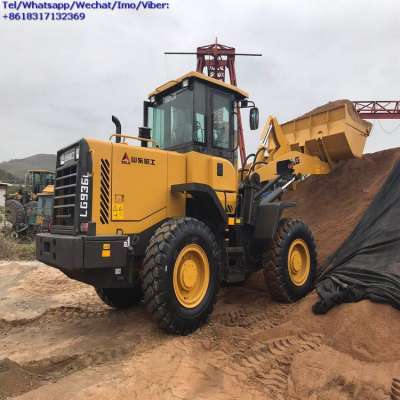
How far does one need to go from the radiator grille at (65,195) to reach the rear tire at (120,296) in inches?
55.2

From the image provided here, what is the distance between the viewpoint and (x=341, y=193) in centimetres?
925

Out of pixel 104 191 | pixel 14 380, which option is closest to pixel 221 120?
pixel 104 191

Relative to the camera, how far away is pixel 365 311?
14.3 ft

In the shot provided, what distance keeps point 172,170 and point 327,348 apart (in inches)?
107

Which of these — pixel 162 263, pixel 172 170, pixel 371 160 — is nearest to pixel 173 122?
pixel 172 170

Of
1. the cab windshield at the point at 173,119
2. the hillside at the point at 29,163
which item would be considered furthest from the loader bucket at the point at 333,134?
the hillside at the point at 29,163

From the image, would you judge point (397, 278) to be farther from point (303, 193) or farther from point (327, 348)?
point (303, 193)

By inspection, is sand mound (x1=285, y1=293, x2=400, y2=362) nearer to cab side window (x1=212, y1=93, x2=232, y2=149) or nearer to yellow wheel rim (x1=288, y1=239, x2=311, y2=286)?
yellow wheel rim (x1=288, y1=239, x2=311, y2=286)

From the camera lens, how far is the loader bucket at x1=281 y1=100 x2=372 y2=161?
836 centimetres

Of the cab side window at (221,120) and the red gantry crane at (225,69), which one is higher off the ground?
the red gantry crane at (225,69)

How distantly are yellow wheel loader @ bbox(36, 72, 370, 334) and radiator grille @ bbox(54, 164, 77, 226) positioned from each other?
0.04 ft

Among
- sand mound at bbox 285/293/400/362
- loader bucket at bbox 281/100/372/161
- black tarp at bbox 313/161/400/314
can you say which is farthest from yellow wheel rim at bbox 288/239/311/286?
loader bucket at bbox 281/100/372/161

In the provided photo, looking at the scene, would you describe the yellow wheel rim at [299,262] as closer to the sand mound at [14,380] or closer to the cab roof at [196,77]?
the cab roof at [196,77]

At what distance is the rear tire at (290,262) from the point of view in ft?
19.3
